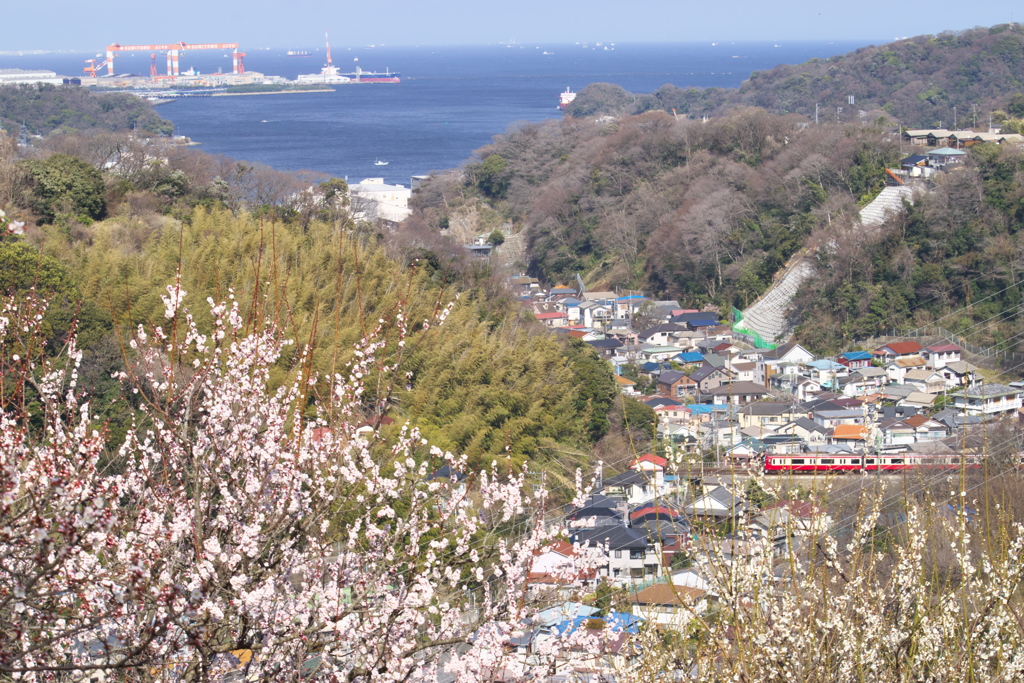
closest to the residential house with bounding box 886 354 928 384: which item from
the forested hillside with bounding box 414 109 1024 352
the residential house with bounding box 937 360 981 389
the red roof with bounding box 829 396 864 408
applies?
the residential house with bounding box 937 360 981 389

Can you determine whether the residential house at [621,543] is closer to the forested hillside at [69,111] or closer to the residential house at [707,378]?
the residential house at [707,378]

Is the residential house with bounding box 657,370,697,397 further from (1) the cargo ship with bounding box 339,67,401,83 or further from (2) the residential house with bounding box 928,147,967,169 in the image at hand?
(1) the cargo ship with bounding box 339,67,401,83

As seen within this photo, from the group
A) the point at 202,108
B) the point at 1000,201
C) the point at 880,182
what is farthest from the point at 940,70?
the point at 202,108

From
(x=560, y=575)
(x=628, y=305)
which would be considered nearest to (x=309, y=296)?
(x=560, y=575)

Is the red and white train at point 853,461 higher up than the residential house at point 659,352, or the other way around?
the red and white train at point 853,461

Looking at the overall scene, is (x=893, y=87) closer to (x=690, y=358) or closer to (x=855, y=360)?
(x=855, y=360)

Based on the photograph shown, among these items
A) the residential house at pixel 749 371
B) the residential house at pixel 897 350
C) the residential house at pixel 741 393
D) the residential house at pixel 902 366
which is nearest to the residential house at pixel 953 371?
the residential house at pixel 902 366
